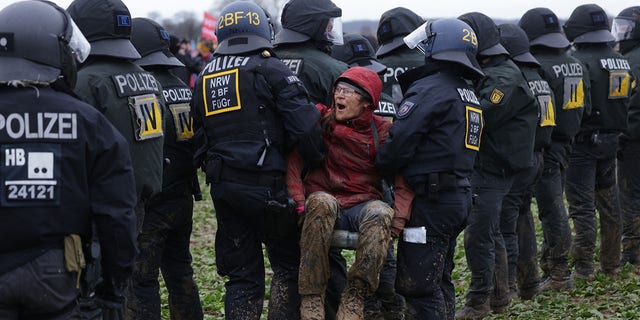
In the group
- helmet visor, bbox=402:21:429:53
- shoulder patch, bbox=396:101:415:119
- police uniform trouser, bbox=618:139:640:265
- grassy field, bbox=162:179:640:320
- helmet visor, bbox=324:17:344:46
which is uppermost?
helmet visor, bbox=402:21:429:53

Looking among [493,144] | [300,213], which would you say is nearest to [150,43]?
[300,213]

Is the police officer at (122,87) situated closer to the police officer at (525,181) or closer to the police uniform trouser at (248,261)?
the police uniform trouser at (248,261)

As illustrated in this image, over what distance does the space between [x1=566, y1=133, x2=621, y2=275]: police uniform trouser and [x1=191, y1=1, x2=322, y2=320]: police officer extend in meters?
4.43

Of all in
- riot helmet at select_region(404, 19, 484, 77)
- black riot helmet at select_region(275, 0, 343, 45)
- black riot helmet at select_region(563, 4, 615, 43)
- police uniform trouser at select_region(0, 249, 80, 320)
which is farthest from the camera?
black riot helmet at select_region(563, 4, 615, 43)

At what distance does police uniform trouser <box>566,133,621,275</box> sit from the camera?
9922 mm

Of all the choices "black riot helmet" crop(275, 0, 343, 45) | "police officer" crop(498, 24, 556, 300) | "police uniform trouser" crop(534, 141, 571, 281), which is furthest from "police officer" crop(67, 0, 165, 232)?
"police uniform trouser" crop(534, 141, 571, 281)

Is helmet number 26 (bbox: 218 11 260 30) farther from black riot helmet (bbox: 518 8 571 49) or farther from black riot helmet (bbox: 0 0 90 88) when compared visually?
black riot helmet (bbox: 518 8 571 49)

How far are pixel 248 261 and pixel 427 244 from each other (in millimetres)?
1293

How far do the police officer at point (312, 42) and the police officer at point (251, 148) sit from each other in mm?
677

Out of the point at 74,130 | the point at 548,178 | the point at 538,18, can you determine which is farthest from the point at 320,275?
the point at 538,18

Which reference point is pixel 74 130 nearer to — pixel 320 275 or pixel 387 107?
pixel 320 275

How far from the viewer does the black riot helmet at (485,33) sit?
27.2 ft

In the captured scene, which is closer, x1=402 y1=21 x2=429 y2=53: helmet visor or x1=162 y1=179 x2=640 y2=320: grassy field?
x1=402 y1=21 x2=429 y2=53: helmet visor

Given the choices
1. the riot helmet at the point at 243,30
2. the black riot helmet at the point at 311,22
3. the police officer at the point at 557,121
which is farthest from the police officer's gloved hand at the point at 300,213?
the police officer at the point at 557,121
